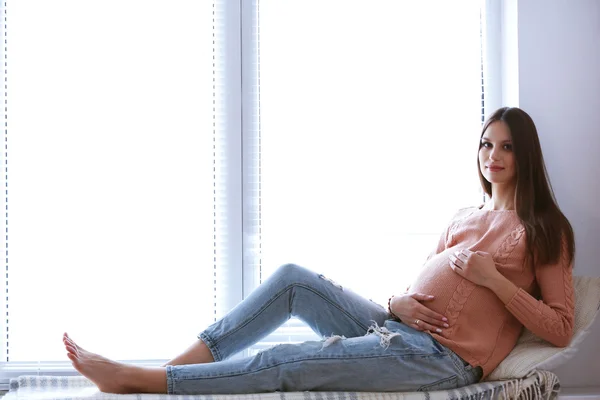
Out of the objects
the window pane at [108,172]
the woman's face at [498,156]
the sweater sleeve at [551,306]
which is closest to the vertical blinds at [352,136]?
the window pane at [108,172]

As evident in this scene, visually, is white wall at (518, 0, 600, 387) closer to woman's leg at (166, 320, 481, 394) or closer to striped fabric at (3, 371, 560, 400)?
striped fabric at (3, 371, 560, 400)

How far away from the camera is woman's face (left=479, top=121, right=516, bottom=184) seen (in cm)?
195

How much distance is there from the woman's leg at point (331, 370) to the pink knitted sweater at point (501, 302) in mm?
101

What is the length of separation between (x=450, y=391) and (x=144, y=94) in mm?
1595

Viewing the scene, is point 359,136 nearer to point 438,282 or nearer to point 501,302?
point 438,282

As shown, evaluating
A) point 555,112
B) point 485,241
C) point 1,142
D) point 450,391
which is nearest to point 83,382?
point 1,142

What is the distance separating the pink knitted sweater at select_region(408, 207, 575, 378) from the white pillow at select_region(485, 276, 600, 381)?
0.03 metres

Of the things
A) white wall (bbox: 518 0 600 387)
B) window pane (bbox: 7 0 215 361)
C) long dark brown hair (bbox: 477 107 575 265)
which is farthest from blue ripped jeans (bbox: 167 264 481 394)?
white wall (bbox: 518 0 600 387)

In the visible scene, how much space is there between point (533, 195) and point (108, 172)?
1609mm

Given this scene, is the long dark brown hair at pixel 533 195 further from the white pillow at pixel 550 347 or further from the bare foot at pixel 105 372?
the bare foot at pixel 105 372

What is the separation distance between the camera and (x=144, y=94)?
2.31 m

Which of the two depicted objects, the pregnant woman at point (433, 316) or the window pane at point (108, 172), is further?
the window pane at point (108, 172)

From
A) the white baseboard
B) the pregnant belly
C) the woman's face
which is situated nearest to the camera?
the pregnant belly

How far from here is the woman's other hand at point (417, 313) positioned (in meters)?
1.79
